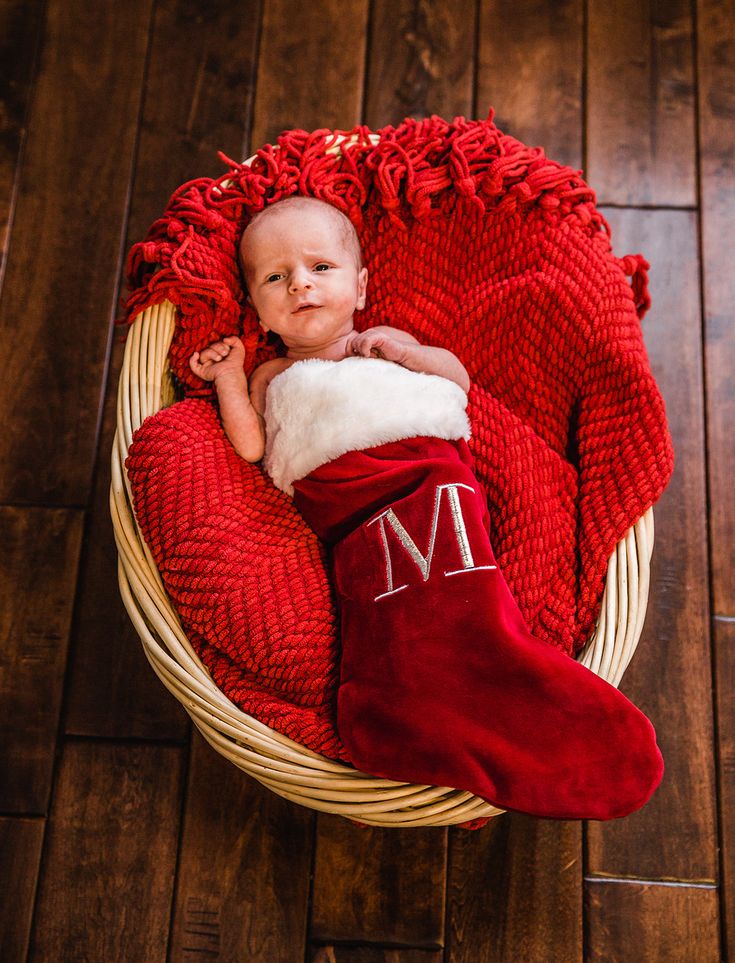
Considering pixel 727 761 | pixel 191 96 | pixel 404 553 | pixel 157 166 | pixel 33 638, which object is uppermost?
pixel 191 96

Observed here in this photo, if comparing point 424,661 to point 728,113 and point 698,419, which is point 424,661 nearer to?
point 698,419

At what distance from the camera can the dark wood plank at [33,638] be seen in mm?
1229

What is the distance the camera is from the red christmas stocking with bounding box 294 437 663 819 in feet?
3.13

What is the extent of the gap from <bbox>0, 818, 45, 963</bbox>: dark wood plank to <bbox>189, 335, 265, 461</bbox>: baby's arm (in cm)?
60

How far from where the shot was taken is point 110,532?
1321mm

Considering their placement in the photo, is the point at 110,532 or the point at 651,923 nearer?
the point at 651,923

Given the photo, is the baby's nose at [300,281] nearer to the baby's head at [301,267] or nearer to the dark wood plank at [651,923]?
the baby's head at [301,267]

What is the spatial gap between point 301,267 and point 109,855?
2.76 feet

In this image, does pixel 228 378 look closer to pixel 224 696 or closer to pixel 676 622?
pixel 224 696

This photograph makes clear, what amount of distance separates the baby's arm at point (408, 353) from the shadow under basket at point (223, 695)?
261 mm

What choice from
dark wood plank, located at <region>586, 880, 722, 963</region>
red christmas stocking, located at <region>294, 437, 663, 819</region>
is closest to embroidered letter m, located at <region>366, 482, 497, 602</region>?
red christmas stocking, located at <region>294, 437, 663, 819</region>

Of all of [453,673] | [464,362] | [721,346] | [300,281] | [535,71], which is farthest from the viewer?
[535,71]

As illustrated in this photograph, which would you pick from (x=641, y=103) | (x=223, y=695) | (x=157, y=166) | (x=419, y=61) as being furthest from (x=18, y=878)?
(x=641, y=103)

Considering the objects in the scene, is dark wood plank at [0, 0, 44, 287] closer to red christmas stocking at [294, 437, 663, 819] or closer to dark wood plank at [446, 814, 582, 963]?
red christmas stocking at [294, 437, 663, 819]
